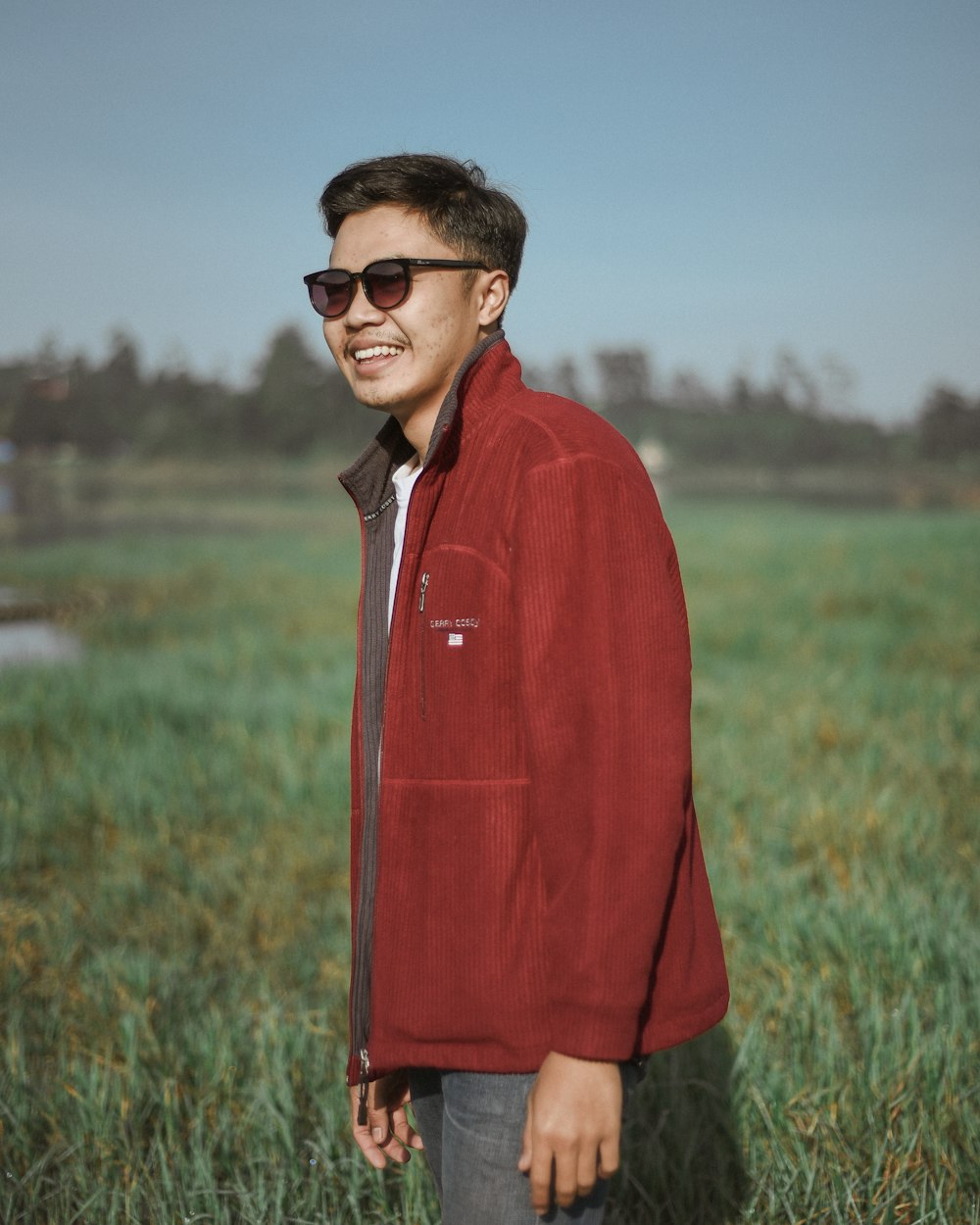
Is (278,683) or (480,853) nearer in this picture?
(480,853)

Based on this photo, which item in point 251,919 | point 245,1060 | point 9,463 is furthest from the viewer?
point 9,463

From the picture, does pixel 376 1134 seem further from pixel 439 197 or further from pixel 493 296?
pixel 439 197

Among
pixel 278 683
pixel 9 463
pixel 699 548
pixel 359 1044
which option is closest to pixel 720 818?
pixel 359 1044

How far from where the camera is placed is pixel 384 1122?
161 cm

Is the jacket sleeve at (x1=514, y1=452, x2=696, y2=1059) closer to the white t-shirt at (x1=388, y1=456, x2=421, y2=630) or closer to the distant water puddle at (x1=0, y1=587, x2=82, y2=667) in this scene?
the white t-shirt at (x1=388, y1=456, x2=421, y2=630)

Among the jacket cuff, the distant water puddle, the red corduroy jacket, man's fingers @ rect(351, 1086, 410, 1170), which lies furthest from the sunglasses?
the distant water puddle

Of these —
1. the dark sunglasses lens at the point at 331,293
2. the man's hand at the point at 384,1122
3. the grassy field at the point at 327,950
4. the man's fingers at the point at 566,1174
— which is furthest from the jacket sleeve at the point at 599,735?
the grassy field at the point at 327,950

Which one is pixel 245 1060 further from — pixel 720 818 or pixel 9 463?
pixel 9 463

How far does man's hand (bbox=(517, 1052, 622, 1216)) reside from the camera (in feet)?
3.68

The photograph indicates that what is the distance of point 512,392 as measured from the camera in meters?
1.37

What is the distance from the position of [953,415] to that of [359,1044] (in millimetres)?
32255

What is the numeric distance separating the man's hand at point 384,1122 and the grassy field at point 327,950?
58 cm

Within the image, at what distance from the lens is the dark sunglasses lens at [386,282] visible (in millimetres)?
1351

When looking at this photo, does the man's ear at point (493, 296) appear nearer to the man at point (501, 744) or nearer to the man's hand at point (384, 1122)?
the man at point (501, 744)
